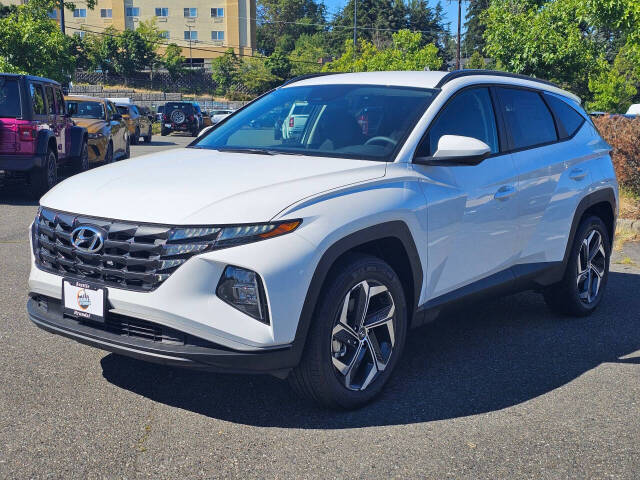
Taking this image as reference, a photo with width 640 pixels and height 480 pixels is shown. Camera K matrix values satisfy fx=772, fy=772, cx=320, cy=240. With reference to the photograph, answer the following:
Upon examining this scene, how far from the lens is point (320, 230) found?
3.63 meters

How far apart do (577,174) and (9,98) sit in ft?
30.0

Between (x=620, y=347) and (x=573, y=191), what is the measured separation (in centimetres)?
116

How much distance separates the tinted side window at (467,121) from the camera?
4566 millimetres

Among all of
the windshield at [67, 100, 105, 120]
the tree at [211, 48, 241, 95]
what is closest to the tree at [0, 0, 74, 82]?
the windshield at [67, 100, 105, 120]

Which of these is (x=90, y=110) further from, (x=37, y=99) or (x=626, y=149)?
(x=626, y=149)

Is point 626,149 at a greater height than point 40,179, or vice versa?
point 626,149

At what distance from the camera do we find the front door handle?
15.9 feet

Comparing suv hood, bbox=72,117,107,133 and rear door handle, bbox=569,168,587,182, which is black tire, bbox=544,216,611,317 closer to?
rear door handle, bbox=569,168,587,182

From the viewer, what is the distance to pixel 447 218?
173 inches

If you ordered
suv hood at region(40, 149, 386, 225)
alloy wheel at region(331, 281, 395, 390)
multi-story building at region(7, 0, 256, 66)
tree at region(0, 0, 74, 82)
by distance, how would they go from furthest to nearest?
multi-story building at region(7, 0, 256, 66) → tree at region(0, 0, 74, 82) → alloy wheel at region(331, 281, 395, 390) → suv hood at region(40, 149, 386, 225)

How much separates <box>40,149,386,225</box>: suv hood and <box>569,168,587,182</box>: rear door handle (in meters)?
2.07

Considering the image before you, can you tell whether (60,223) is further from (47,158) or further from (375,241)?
(47,158)

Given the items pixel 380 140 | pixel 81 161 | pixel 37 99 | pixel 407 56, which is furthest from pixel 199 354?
pixel 407 56

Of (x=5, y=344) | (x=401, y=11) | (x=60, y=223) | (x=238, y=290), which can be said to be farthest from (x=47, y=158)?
(x=401, y=11)
